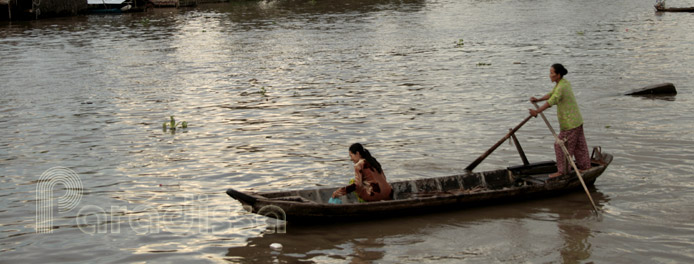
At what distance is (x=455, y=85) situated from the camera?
693 inches

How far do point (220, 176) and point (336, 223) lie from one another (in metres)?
2.90

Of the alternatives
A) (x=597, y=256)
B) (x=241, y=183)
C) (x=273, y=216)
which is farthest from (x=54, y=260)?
(x=597, y=256)

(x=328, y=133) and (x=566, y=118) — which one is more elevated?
(x=566, y=118)

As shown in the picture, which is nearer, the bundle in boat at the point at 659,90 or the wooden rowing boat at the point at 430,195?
the wooden rowing boat at the point at 430,195

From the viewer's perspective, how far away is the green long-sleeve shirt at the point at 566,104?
354 inches

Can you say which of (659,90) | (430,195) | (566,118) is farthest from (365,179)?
(659,90)

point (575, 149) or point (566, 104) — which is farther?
point (575, 149)

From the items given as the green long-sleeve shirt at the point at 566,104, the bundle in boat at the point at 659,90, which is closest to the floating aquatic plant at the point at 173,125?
the green long-sleeve shirt at the point at 566,104

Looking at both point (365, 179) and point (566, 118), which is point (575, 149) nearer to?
point (566, 118)

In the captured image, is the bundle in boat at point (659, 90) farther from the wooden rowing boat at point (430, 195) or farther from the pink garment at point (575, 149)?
the pink garment at point (575, 149)

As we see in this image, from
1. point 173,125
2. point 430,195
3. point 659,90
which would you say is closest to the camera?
point 430,195

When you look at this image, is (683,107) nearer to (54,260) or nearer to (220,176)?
(220,176)

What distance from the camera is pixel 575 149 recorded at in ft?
30.5

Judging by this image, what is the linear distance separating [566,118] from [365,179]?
9.11ft
